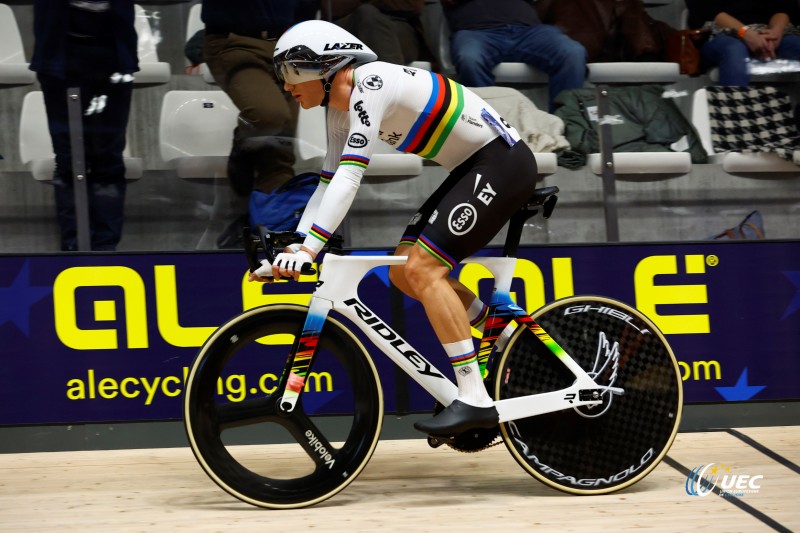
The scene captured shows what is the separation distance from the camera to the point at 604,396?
4328 mm

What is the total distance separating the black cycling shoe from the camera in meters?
4.06

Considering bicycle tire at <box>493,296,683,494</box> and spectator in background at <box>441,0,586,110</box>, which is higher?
spectator in background at <box>441,0,586,110</box>

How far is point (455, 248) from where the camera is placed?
4.14 m

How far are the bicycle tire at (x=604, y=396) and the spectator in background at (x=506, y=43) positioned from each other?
7.11ft

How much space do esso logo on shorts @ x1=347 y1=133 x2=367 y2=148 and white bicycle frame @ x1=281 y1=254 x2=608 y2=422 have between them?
0.46 meters

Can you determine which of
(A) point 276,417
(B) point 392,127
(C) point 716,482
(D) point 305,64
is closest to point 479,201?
(B) point 392,127

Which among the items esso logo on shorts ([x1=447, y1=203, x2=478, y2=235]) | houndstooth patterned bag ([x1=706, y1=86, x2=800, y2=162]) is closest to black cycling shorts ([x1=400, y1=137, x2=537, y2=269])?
esso logo on shorts ([x1=447, y1=203, x2=478, y2=235])

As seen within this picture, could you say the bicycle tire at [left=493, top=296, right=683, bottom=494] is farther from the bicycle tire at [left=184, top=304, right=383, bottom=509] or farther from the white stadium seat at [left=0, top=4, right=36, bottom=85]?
the white stadium seat at [left=0, top=4, right=36, bottom=85]

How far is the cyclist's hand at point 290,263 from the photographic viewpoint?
3.77 meters

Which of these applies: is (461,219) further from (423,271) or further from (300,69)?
(300,69)

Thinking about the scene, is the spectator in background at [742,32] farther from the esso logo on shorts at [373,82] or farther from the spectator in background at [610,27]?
the esso logo on shorts at [373,82]

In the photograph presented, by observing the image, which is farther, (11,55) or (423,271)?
(11,55)

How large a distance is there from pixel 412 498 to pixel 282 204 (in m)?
1.95

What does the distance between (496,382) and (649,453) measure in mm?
751
